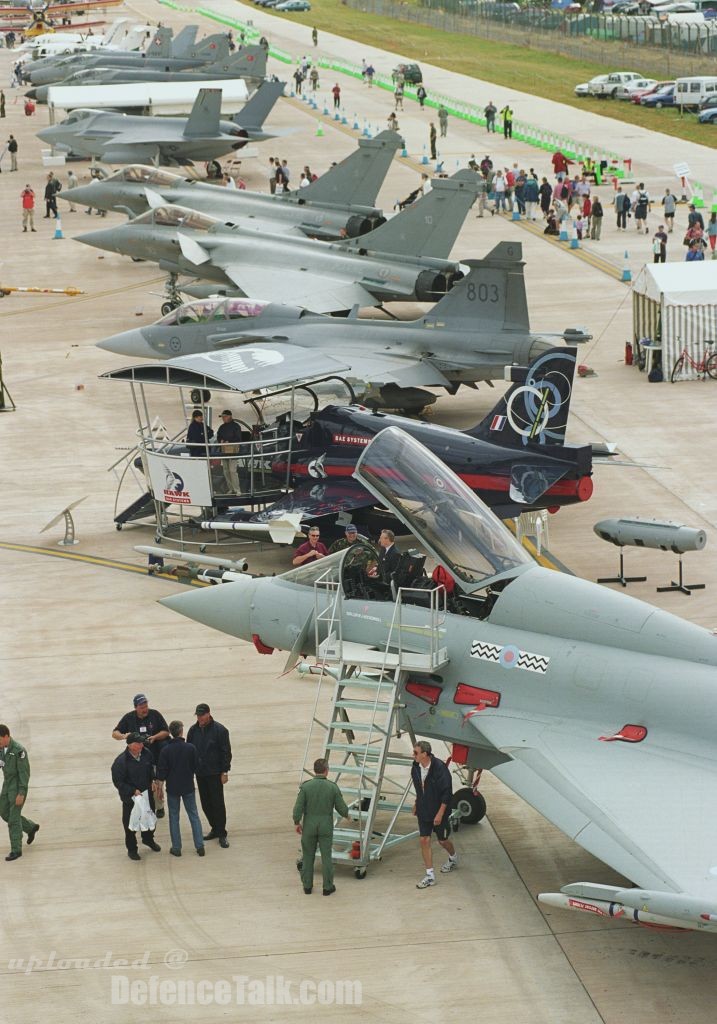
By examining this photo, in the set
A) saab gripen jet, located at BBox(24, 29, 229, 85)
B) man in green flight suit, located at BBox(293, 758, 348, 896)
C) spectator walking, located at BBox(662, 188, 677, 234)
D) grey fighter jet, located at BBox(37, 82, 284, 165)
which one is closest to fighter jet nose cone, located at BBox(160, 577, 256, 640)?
man in green flight suit, located at BBox(293, 758, 348, 896)

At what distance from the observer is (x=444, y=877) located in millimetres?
13773

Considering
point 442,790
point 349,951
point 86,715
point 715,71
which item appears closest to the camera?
point 349,951

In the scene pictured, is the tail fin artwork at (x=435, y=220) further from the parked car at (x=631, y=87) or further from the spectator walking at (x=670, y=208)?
the parked car at (x=631, y=87)

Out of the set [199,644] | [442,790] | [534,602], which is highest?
[534,602]

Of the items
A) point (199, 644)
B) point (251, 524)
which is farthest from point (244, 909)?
point (251, 524)

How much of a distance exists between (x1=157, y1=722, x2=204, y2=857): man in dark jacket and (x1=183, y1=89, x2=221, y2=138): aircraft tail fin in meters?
43.1

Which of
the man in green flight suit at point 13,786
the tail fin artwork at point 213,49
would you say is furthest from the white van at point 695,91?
the man in green flight suit at point 13,786

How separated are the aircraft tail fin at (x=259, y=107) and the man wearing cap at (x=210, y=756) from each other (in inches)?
1810

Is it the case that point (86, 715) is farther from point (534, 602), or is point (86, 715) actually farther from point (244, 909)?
point (534, 602)

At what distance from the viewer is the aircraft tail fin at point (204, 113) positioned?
5381 cm

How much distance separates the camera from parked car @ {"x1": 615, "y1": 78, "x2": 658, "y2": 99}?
77.6m

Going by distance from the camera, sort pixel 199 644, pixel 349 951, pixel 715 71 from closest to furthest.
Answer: pixel 349 951 < pixel 199 644 < pixel 715 71

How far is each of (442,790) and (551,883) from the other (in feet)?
4.40

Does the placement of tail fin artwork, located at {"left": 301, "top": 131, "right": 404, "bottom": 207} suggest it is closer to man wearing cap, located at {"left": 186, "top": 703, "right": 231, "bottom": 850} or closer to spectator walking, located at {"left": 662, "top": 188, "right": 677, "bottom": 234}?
spectator walking, located at {"left": 662, "top": 188, "right": 677, "bottom": 234}
